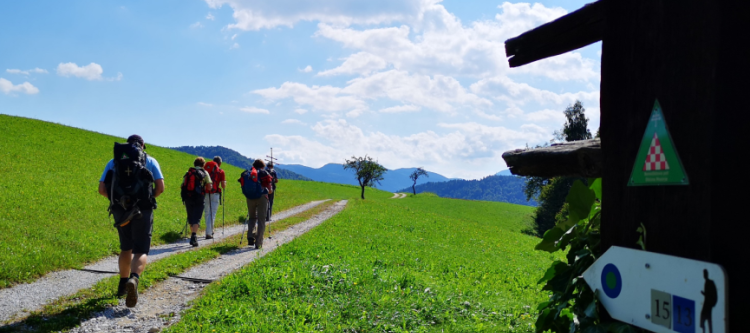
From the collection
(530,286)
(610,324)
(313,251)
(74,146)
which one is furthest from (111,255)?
(74,146)

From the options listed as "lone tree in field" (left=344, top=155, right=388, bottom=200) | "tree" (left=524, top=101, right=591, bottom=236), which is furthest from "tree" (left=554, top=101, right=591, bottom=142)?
"lone tree in field" (left=344, top=155, right=388, bottom=200)

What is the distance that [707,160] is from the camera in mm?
1657

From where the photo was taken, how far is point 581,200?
2.45m

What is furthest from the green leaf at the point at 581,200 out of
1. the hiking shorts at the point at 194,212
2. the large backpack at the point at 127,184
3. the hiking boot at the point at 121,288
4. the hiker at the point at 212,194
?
the hiker at the point at 212,194

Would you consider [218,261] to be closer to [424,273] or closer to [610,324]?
[424,273]

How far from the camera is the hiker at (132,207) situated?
6.57 meters

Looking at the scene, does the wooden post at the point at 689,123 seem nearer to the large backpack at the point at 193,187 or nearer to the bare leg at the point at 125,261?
the bare leg at the point at 125,261

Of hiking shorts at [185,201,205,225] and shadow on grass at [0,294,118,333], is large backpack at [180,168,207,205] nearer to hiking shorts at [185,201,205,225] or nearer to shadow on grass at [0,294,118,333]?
hiking shorts at [185,201,205,225]

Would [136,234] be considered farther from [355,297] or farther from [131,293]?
[355,297]

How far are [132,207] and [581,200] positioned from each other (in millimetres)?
6309

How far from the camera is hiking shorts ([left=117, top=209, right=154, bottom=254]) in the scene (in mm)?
6770

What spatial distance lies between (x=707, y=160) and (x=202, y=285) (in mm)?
8137

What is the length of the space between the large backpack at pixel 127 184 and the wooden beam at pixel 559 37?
5861mm

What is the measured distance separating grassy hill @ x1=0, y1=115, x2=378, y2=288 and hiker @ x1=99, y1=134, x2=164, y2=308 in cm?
265
